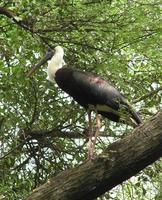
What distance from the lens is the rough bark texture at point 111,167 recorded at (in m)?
4.10

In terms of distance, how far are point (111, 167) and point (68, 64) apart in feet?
9.84

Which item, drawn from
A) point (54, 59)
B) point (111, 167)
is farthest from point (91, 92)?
point (111, 167)

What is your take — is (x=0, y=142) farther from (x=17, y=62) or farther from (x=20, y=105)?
(x=17, y=62)

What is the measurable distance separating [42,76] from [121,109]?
1.94m

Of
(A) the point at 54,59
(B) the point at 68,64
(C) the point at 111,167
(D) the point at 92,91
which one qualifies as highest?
(B) the point at 68,64

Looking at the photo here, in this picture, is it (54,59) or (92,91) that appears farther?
(54,59)

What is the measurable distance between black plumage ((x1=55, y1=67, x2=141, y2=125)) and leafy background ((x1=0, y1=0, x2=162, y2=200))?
31cm

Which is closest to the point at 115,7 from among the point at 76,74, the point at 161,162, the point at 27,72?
the point at 76,74

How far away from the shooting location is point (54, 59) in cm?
655

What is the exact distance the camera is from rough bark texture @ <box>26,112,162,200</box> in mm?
4098

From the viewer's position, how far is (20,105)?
637cm

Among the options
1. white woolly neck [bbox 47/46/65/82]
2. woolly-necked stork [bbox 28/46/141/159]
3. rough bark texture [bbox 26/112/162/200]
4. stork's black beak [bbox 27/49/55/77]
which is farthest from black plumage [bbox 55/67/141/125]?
rough bark texture [bbox 26/112/162/200]

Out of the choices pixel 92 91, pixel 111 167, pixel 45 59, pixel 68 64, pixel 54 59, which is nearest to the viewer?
pixel 111 167

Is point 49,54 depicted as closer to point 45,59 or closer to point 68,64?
point 45,59
